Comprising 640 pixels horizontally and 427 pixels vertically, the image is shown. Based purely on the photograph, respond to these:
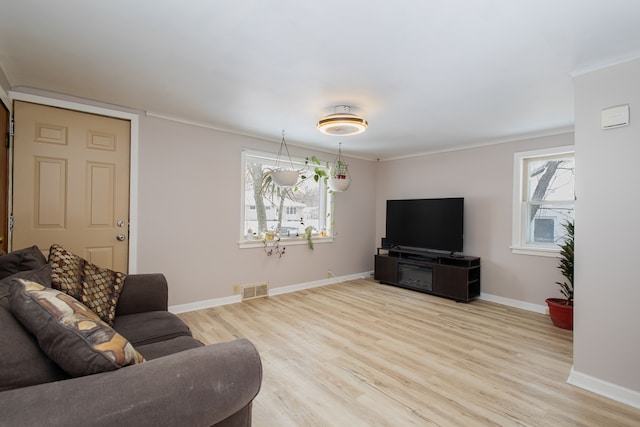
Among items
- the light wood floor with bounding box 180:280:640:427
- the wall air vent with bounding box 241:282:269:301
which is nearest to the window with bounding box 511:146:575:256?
the light wood floor with bounding box 180:280:640:427

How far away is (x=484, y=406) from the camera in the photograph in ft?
6.45

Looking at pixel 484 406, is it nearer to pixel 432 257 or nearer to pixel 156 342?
pixel 156 342

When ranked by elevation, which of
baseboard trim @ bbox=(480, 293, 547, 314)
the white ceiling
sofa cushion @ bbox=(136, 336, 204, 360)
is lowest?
baseboard trim @ bbox=(480, 293, 547, 314)

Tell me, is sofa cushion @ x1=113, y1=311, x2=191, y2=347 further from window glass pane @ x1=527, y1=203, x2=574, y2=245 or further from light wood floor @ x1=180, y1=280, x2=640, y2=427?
window glass pane @ x1=527, y1=203, x2=574, y2=245

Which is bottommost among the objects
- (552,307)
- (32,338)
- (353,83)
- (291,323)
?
(291,323)

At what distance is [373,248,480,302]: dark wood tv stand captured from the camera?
427cm

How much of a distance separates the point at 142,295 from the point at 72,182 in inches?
63.4

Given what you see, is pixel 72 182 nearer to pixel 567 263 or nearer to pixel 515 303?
pixel 567 263

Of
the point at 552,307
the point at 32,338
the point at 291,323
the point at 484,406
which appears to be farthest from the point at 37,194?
the point at 552,307

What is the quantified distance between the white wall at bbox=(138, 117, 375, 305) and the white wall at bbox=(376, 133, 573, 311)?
236 centimetres

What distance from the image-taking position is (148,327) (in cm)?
189

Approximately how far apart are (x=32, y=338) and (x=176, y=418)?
546mm

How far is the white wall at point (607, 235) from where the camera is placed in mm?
2020

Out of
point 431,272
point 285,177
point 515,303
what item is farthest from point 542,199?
point 285,177
